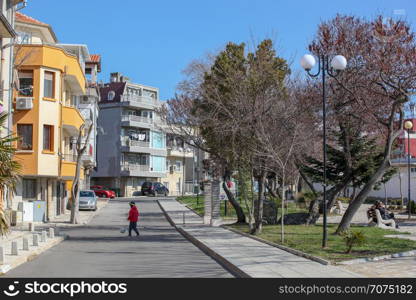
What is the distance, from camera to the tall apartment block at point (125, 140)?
81.7 m

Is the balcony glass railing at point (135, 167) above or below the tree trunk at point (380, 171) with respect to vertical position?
above

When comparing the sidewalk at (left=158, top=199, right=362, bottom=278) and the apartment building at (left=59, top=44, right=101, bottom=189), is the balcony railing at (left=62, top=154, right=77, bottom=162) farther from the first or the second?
the sidewalk at (left=158, top=199, right=362, bottom=278)

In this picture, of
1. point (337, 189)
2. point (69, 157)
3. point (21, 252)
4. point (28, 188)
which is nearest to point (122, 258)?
point (21, 252)

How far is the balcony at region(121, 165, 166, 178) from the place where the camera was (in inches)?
3184

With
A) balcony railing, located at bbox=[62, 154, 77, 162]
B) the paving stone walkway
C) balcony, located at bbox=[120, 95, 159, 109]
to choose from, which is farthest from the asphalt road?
balcony, located at bbox=[120, 95, 159, 109]

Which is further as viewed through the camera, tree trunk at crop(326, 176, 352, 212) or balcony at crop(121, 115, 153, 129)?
balcony at crop(121, 115, 153, 129)

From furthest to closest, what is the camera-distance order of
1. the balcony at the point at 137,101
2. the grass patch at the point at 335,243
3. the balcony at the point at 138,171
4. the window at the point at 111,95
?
1. the window at the point at 111,95
2. the balcony at the point at 137,101
3. the balcony at the point at 138,171
4. the grass patch at the point at 335,243

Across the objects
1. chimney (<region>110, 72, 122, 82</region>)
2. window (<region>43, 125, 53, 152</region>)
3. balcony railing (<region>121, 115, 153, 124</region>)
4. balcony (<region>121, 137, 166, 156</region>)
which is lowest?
window (<region>43, 125, 53, 152</region>)

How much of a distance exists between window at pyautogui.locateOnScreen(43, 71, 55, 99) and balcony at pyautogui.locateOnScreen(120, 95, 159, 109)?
47.4 metres

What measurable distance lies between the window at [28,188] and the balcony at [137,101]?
157ft

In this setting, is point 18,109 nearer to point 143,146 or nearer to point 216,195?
point 216,195

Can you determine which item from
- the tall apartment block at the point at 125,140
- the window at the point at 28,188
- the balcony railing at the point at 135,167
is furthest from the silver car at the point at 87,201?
the balcony railing at the point at 135,167

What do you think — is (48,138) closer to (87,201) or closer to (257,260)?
(87,201)

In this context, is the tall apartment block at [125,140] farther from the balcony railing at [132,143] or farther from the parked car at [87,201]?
the parked car at [87,201]
